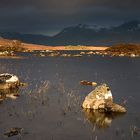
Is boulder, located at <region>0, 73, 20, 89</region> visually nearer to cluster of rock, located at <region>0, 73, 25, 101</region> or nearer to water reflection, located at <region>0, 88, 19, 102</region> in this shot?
cluster of rock, located at <region>0, 73, 25, 101</region>

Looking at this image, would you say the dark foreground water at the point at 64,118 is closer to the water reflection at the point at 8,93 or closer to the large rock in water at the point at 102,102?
the water reflection at the point at 8,93

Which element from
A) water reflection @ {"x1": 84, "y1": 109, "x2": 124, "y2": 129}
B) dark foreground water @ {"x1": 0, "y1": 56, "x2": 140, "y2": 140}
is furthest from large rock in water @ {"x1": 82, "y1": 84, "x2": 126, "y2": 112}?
dark foreground water @ {"x1": 0, "y1": 56, "x2": 140, "y2": 140}

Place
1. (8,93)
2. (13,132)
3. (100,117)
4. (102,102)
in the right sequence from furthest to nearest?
(8,93), (102,102), (100,117), (13,132)

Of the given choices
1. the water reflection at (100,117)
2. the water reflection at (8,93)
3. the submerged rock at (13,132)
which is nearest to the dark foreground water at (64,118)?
the water reflection at (100,117)

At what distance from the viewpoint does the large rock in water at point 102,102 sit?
138 feet

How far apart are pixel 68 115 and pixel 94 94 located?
16.0 feet

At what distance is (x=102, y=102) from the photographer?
140ft

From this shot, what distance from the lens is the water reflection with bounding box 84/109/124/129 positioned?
37188 millimetres

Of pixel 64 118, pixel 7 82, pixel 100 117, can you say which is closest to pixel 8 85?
pixel 7 82

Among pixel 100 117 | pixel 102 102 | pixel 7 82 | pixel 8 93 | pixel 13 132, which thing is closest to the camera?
pixel 13 132

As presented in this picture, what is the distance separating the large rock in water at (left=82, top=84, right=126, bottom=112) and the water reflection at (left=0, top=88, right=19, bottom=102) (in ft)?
34.3

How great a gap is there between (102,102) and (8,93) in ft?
48.6

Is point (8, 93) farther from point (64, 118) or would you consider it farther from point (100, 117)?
point (100, 117)

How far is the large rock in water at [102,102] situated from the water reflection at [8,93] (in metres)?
10.5
